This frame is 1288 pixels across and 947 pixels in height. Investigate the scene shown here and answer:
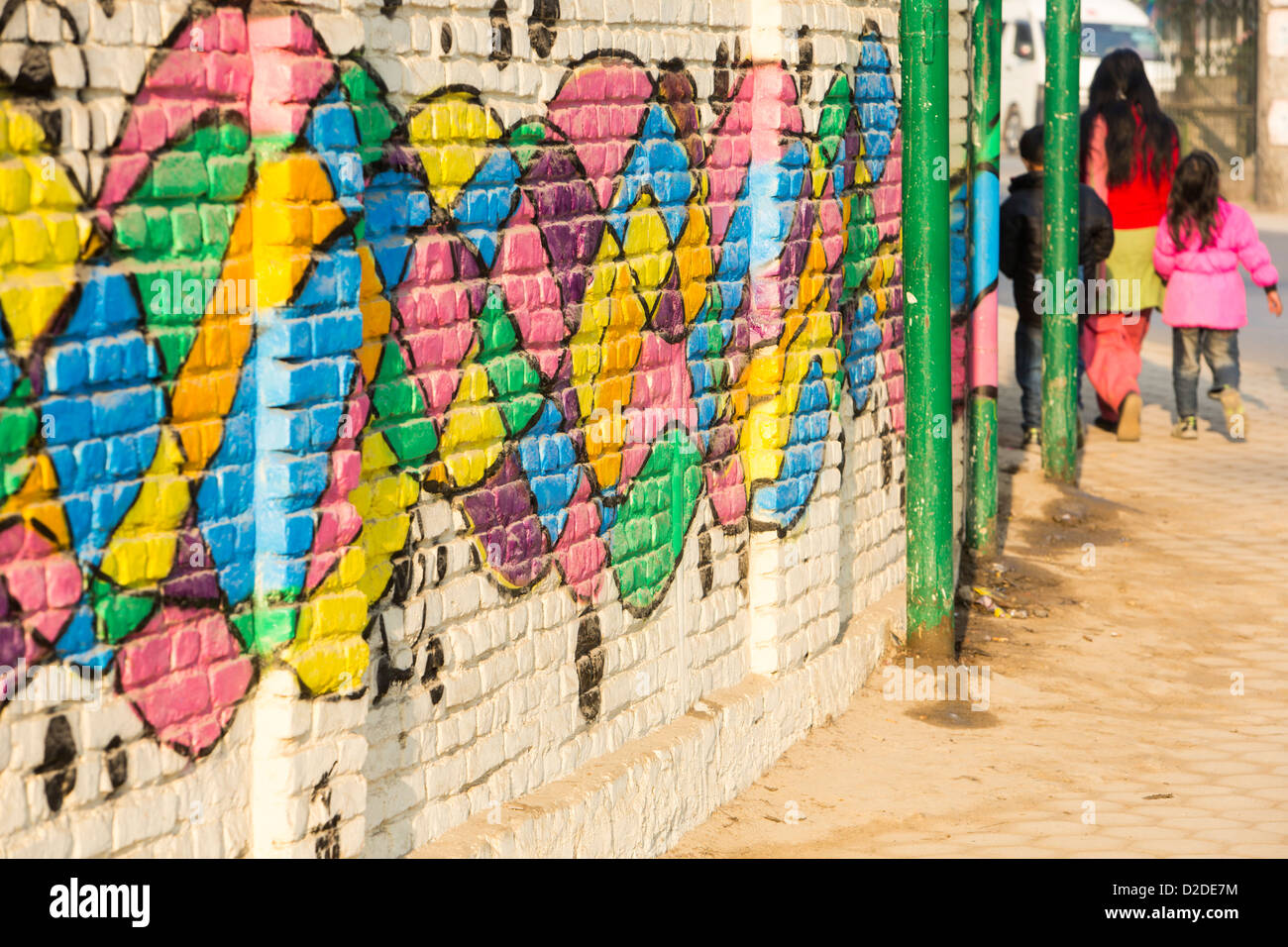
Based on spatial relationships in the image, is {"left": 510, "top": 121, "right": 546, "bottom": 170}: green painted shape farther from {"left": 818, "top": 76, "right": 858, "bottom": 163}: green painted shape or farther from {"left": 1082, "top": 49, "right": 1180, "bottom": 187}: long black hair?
{"left": 1082, "top": 49, "right": 1180, "bottom": 187}: long black hair

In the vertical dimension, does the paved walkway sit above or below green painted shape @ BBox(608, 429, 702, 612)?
below

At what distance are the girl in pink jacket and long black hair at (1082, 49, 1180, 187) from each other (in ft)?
0.63

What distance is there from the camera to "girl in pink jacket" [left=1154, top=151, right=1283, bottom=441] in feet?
35.2

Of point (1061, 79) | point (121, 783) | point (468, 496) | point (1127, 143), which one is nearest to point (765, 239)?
point (468, 496)

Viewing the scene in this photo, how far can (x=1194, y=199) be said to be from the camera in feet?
35.0

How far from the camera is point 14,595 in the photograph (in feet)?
9.85

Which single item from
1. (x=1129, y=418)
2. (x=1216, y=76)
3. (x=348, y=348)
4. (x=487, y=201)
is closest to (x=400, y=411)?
(x=348, y=348)

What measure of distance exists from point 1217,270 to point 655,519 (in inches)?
262

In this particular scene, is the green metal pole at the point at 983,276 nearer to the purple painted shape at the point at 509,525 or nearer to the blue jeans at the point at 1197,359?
the blue jeans at the point at 1197,359

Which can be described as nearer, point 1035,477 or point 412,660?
point 412,660

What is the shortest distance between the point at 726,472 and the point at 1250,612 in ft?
10.2

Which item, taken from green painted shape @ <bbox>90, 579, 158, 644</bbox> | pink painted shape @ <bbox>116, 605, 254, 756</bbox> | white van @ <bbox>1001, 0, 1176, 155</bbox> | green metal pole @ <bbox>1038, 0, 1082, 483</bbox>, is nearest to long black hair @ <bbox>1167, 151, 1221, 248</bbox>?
green metal pole @ <bbox>1038, 0, 1082, 483</bbox>

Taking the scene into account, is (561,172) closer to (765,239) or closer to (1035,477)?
(765,239)

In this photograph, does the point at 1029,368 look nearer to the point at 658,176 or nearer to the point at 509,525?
the point at 658,176
